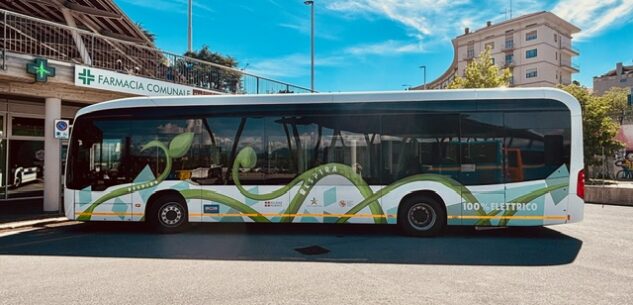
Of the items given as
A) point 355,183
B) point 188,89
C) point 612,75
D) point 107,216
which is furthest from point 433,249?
point 612,75

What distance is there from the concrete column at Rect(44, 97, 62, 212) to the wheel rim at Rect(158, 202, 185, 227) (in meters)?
5.13

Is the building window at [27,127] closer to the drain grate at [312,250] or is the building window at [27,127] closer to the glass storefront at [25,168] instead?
the glass storefront at [25,168]

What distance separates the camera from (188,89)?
43.0ft

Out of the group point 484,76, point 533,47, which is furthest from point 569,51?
point 484,76

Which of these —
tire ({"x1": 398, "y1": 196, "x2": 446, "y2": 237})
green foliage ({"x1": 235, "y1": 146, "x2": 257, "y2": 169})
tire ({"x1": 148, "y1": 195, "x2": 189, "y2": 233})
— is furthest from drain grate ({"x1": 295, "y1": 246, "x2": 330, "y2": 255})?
tire ({"x1": 148, "y1": 195, "x2": 189, "y2": 233})

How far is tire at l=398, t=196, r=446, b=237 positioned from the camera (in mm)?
7371

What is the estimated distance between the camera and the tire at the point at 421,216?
7.37 metres

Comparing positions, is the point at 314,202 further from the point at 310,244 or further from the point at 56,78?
the point at 56,78

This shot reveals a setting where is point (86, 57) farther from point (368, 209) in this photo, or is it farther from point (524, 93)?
point (524, 93)

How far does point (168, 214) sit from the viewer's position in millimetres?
7941

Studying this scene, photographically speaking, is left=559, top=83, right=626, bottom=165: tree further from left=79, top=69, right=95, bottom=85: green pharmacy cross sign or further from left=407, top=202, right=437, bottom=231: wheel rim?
left=79, top=69, right=95, bottom=85: green pharmacy cross sign

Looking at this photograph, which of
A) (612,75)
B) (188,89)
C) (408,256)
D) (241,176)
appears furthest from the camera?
(612,75)

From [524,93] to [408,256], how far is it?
410 cm

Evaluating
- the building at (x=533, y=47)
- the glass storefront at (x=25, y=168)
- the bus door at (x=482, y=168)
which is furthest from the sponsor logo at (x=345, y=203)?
the building at (x=533, y=47)
